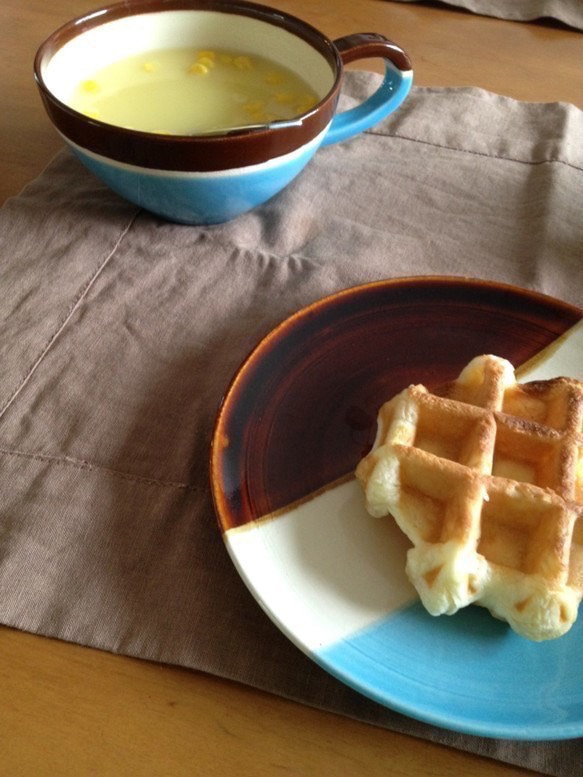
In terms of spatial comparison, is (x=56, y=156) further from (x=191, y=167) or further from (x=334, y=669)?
(x=334, y=669)

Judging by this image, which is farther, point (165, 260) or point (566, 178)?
point (566, 178)

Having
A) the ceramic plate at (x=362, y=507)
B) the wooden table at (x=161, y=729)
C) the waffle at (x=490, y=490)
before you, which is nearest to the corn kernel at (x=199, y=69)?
the ceramic plate at (x=362, y=507)

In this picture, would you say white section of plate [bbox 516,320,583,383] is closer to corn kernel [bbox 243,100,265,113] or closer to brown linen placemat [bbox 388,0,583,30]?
corn kernel [bbox 243,100,265,113]

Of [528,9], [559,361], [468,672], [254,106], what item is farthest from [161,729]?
[528,9]

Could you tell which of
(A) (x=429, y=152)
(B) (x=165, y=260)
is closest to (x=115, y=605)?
(B) (x=165, y=260)

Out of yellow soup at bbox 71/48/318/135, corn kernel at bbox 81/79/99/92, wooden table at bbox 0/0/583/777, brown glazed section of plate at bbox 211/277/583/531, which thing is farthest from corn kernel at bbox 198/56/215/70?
wooden table at bbox 0/0/583/777

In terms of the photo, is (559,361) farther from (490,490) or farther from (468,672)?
(468,672)

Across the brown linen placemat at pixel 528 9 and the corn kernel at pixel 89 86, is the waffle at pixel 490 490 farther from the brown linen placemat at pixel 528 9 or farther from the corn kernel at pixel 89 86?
the brown linen placemat at pixel 528 9
